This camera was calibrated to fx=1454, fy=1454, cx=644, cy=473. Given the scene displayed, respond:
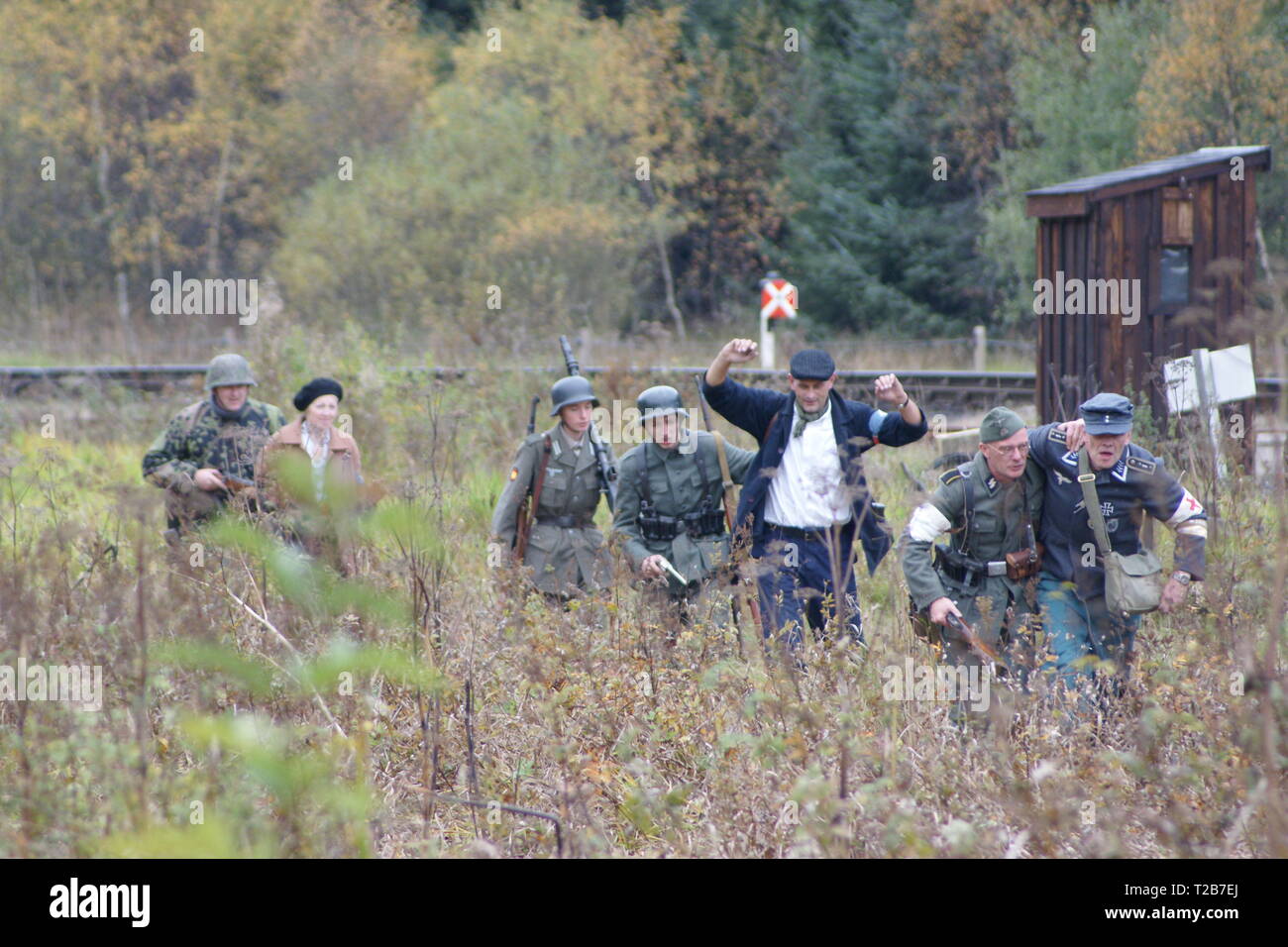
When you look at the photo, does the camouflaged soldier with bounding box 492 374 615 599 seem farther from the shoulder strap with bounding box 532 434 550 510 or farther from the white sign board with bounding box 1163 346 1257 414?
the white sign board with bounding box 1163 346 1257 414

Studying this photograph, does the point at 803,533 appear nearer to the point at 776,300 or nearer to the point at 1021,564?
the point at 1021,564

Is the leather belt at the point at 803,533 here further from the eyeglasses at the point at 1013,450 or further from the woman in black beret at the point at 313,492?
the woman in black beret at the point at 313,492

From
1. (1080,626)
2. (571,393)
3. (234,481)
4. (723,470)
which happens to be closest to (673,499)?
(723,470)

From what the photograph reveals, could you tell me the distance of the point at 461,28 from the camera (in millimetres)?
40875

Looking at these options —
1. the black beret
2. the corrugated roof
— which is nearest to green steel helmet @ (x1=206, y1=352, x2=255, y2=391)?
the black beret

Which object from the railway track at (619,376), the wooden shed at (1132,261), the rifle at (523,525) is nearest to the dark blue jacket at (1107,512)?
the rifle at (523,525)

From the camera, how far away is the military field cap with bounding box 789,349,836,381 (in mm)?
6570

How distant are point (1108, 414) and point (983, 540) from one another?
0.72 m

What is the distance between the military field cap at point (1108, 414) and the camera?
572cm

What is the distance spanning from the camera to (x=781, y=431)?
21.8ft

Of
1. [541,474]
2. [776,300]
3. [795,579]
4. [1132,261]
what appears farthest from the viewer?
[776,300]
